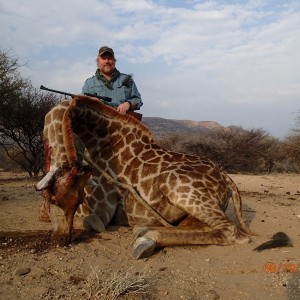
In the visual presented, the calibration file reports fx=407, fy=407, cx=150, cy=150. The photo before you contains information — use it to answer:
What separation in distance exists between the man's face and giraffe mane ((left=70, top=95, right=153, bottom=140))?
120 centimetres

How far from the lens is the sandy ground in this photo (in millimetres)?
2955

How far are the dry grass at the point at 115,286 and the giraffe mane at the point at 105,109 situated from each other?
89.4 inches

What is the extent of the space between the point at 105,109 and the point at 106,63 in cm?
128

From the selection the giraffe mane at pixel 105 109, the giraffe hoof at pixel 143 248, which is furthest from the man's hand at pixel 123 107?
the giraffe hoof at pixel 143 248

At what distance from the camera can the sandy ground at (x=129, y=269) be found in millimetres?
2955

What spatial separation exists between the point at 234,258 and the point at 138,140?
2.04 m

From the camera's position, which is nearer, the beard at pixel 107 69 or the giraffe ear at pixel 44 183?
the giraffe ear at pixel 44 183

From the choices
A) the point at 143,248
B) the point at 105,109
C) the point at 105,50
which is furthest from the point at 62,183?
the point at 105,50

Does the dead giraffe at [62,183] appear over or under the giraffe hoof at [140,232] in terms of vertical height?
over

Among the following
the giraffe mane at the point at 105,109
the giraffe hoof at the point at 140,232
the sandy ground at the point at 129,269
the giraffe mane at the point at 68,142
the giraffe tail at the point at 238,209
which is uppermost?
the giraffe mane at the point at 105,109

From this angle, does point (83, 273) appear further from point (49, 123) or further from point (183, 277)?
point (49, 123)

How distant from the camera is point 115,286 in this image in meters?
2.93
